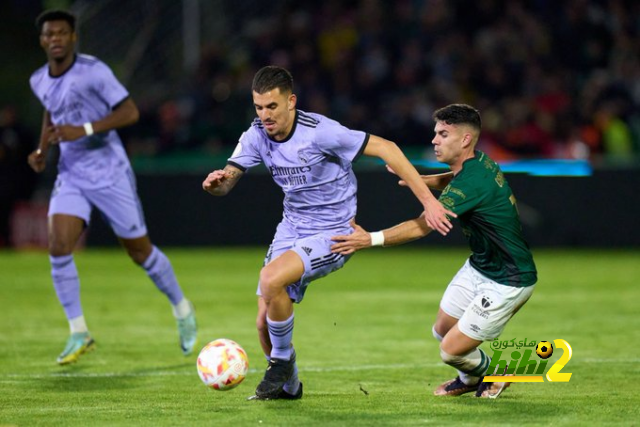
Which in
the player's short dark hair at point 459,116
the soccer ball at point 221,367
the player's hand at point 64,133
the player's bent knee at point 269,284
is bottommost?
the soccer ball at point 221,367

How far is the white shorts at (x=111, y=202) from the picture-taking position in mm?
9281

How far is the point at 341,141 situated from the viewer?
7027 millimetres

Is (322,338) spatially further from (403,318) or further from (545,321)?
(545,321)

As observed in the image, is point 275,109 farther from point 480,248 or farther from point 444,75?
point 444,75

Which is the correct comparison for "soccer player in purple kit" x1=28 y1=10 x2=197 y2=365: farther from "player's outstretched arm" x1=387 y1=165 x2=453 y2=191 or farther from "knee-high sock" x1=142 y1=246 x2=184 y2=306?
"player's outstretched arm" x1=387 y1=165 x2=453 y2=191

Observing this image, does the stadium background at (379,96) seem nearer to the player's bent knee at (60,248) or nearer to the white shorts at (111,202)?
the white shorts at (111,202)

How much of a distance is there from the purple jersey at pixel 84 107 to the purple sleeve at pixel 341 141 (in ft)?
9.27

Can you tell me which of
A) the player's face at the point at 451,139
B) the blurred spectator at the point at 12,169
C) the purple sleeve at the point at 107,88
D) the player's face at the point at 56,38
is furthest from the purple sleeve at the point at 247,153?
the blurred spectator at the point at 12,169

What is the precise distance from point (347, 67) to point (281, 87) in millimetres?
14321

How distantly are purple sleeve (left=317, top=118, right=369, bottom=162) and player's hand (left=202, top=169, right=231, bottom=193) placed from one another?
0.64 meters

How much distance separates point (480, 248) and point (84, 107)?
383 centimetres

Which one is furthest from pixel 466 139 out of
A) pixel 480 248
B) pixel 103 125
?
pixel 103 125

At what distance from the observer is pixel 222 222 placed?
2012cm

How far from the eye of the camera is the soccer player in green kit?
275 inches
